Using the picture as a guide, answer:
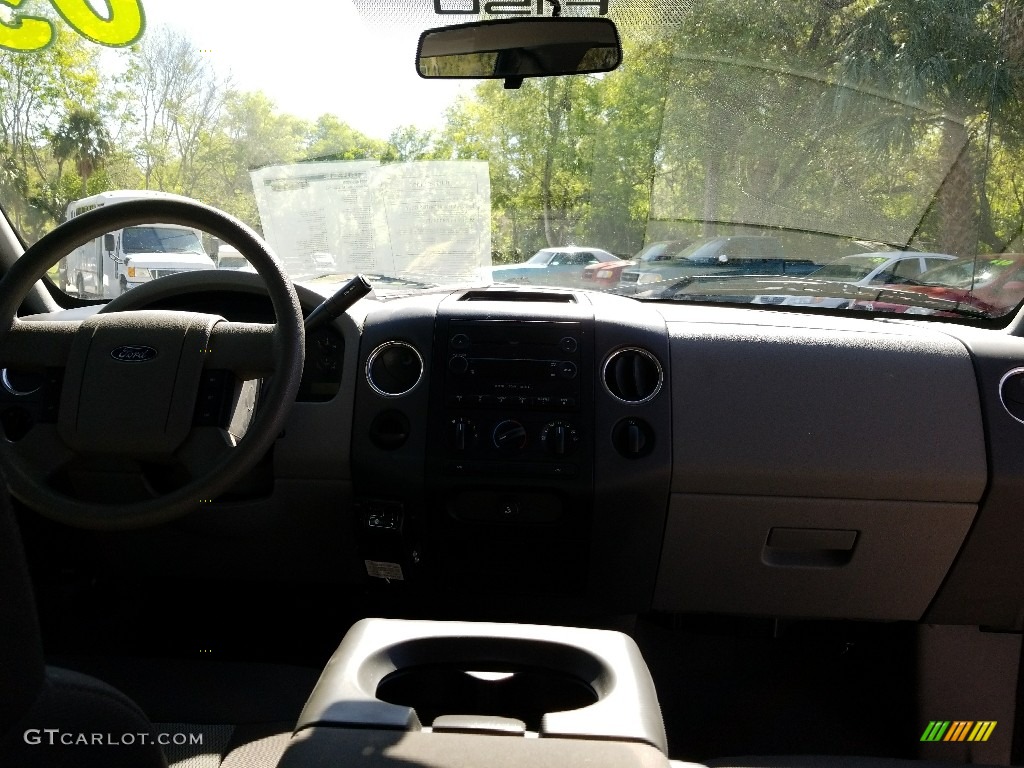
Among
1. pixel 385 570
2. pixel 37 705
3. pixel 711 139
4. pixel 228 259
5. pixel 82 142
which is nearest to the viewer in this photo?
pixel 37 705

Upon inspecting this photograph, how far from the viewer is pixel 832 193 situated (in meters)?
2.94

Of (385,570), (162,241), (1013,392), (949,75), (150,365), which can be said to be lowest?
(385,570)

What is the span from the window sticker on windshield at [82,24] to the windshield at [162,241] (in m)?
1.00

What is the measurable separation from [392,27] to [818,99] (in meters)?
1.39

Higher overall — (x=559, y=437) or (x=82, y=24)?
(x=82, y=24)

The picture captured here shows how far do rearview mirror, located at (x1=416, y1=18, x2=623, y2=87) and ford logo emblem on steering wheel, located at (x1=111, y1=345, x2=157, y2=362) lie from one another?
1.20 meters

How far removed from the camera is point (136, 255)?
2.66 meters

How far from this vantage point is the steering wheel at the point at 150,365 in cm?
203

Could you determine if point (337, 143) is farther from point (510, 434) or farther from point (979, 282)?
point (979, 282)

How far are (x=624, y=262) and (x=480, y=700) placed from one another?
1.65m

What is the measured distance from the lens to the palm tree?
10.4 ft

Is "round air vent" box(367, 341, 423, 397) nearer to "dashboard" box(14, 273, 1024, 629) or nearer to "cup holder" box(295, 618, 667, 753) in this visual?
Answer: "dashboard" box(14, 273, 1024, 629)

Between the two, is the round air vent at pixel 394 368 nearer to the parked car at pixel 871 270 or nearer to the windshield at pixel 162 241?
the windshield at pixel 162 241

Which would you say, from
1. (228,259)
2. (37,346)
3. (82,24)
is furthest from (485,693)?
(82,24)
